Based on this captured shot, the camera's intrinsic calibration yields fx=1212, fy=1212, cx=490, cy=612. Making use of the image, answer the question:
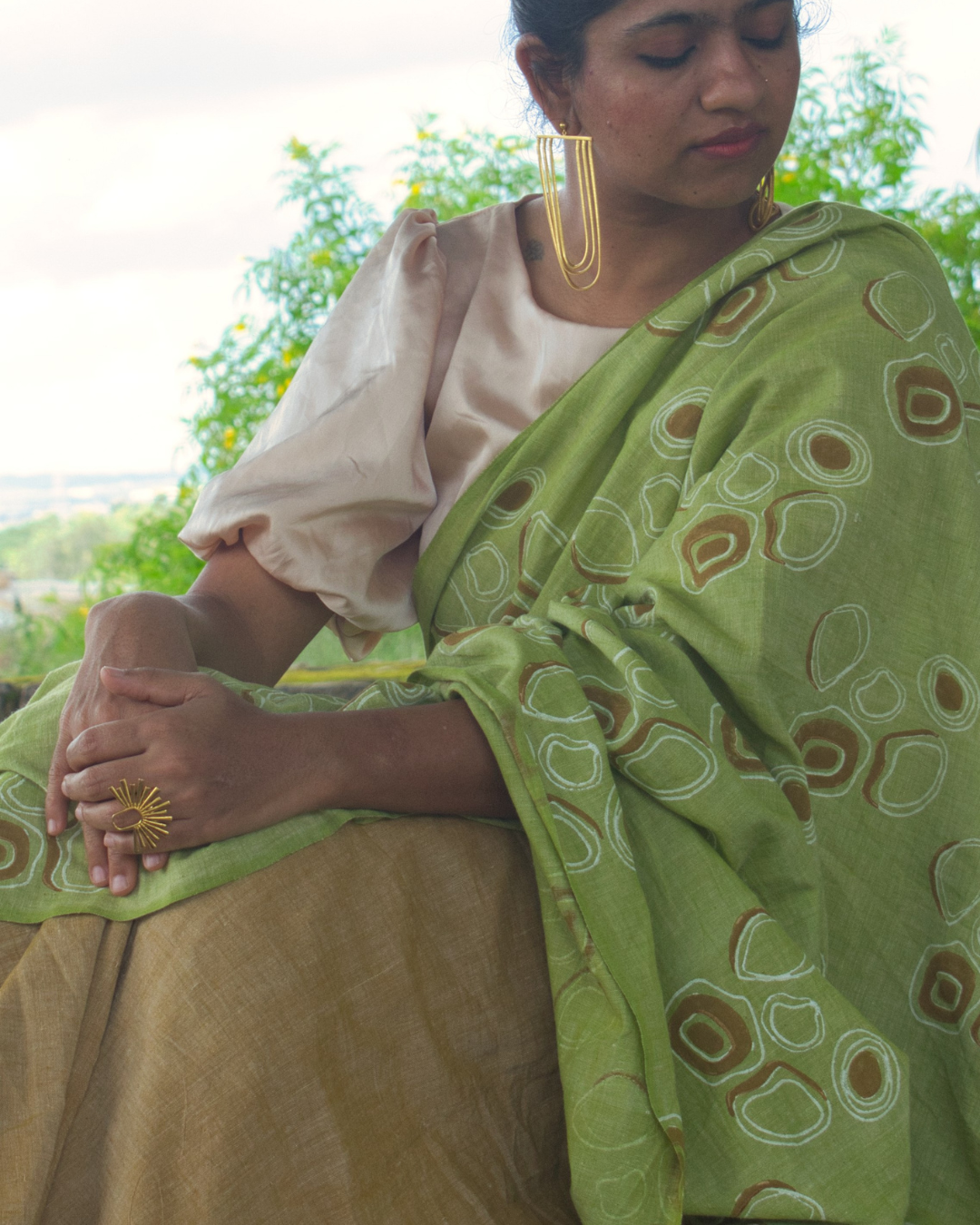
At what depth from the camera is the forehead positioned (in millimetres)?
1354

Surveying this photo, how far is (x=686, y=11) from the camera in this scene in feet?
4.44

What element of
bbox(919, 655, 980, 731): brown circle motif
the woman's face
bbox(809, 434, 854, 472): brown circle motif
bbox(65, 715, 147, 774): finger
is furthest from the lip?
bbox(65, 715, 147, 774): finger

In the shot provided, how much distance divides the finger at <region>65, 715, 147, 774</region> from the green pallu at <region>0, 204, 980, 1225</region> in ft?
0.31

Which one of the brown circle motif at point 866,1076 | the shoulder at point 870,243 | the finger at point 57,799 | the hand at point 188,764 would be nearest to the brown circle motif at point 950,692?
the brown circle motif at point 866,1076

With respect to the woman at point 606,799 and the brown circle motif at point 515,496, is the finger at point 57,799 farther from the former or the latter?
the brown circle motif at point 515,496

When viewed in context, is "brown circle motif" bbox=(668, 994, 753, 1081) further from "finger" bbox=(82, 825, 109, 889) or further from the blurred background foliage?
the blurred background foliage

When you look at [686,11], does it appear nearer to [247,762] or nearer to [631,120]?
[631,120]

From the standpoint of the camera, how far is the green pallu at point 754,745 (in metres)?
1.11

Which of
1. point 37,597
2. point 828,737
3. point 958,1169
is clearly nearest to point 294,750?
point 828,737

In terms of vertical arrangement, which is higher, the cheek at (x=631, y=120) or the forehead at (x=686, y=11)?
the forehead at (x=686, y=11)

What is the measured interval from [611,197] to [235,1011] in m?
1.09

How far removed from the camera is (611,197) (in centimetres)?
157

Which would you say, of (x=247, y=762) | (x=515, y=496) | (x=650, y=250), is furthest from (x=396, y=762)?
(x=650, y=250)

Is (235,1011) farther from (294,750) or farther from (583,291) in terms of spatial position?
(583,291)
